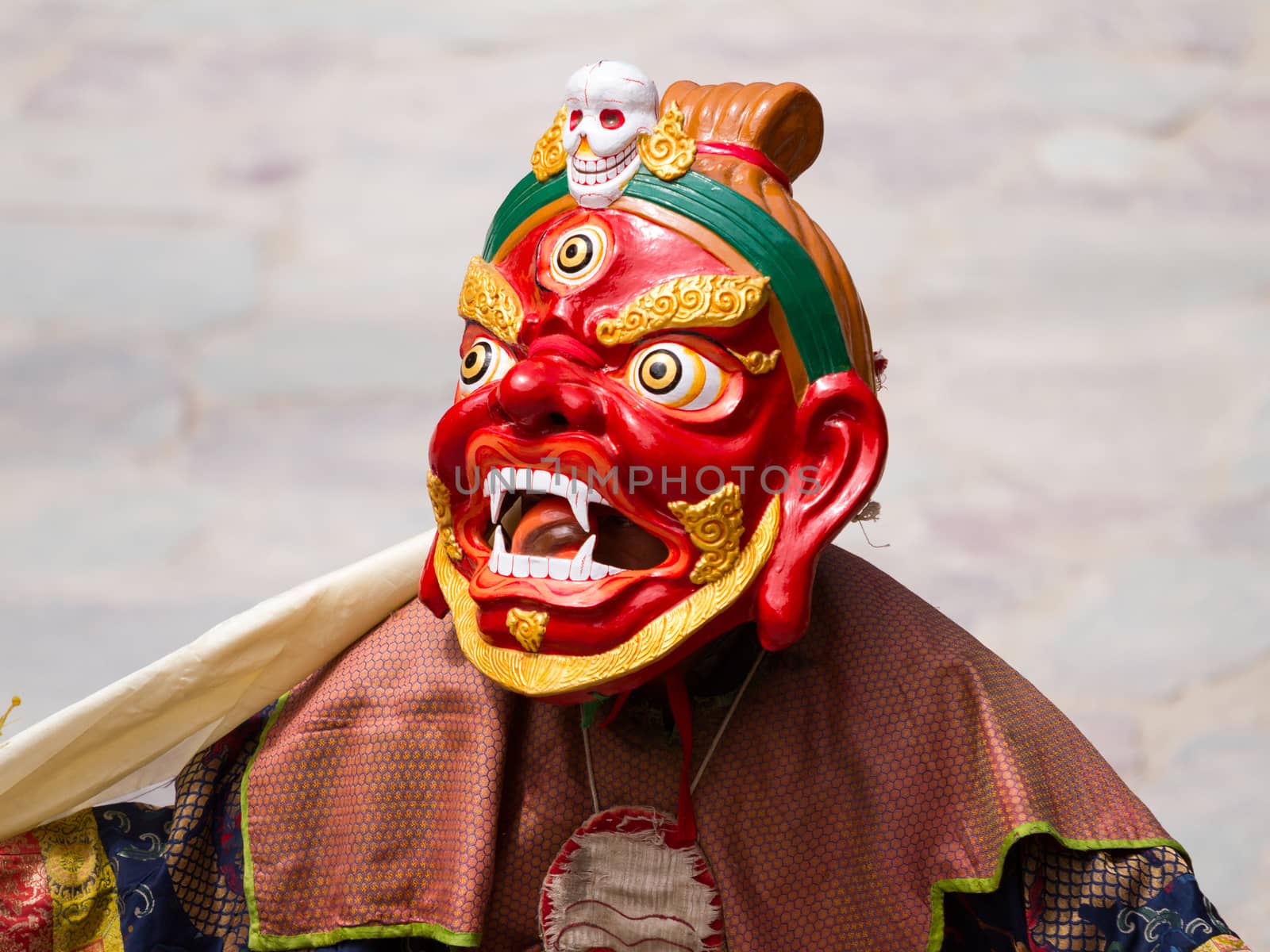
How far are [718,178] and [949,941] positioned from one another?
0.87 m

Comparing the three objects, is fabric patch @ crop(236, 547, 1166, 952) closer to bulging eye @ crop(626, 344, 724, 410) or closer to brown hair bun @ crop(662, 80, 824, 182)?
bulging eye @ crop(626, 344, 724, 410)

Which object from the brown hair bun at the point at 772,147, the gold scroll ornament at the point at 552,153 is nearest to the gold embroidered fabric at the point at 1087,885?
the brown hair bun at the point at 772,147

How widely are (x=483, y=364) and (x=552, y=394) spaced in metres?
0.16

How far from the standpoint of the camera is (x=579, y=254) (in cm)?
184

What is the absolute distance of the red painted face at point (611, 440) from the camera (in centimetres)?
176

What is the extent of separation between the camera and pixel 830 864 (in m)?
1.94

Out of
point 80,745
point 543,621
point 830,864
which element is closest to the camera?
point 543,621

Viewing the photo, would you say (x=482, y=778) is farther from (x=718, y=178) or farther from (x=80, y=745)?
(x=718, y=178)

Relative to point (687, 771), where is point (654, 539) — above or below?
above

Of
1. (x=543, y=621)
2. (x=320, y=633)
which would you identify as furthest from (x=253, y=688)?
(x=543, y=621)

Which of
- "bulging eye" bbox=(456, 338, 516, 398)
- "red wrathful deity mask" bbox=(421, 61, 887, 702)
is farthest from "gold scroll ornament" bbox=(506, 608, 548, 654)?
"bulging eye" bbox=(456, 338, 516, 398)

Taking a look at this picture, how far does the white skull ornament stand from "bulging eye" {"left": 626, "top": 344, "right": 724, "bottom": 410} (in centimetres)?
20

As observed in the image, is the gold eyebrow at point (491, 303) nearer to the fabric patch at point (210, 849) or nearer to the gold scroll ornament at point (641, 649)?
the gold scroll ornament at point (641, 649)

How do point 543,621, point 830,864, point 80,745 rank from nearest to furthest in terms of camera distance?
point 543,621
point 830,864
point 80,745
